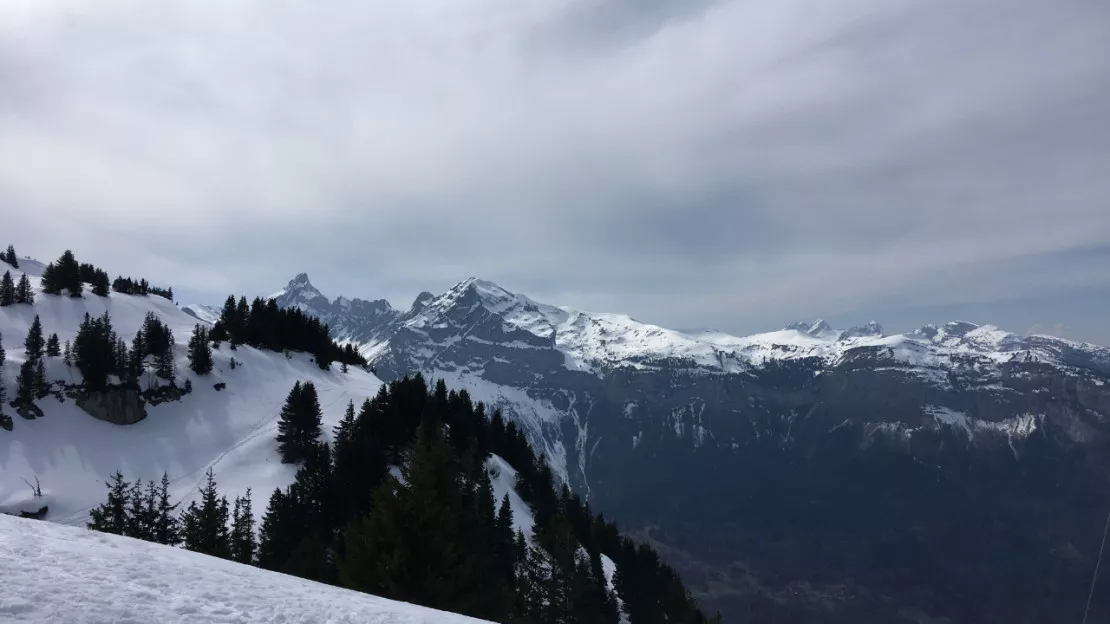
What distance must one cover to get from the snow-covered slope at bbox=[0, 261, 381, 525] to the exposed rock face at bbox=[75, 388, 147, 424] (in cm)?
98

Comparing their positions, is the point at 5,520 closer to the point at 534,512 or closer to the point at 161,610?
the point at 161,610

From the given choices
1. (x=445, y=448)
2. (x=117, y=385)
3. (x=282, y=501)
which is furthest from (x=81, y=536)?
(x=117, y=385)

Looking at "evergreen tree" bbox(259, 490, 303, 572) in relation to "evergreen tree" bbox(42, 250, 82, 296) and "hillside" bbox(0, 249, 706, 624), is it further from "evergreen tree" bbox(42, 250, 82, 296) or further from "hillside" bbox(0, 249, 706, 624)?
"evergreen tree" bbox(42, 250, 82, 296)

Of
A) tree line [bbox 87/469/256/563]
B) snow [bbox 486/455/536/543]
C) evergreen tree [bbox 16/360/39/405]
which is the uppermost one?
evergreen tree [bbox 16/360/39/405]

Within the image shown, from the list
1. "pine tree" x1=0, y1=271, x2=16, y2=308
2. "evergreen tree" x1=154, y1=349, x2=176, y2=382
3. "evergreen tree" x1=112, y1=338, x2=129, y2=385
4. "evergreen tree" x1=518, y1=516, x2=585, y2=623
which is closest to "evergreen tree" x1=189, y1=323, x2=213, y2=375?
"evergreen tree" x1=154, y1=349, x2=176, y2=382

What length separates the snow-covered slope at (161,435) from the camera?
222ft

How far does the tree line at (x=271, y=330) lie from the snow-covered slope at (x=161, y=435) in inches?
271

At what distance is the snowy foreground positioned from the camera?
30.7 ft

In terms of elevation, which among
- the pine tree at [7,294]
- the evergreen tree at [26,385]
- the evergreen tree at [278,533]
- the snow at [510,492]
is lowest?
the snow at [510,492]

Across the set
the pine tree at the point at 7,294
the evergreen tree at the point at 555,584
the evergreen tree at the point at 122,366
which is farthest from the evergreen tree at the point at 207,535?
the pine tree at the point at 7,294

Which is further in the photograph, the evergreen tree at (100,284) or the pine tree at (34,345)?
the evergreen tree at (100,284)

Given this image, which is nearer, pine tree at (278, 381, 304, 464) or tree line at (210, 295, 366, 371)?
pine tree at (278, 381, 304, 464)

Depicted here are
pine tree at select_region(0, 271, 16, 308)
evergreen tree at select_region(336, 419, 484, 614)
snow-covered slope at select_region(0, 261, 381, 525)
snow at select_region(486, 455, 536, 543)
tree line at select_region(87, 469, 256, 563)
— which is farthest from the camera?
pine tree at select_region(0, 271, 16, 308)

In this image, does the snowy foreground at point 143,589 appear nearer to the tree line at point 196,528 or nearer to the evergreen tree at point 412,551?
the evergreen tree at point 412,551
